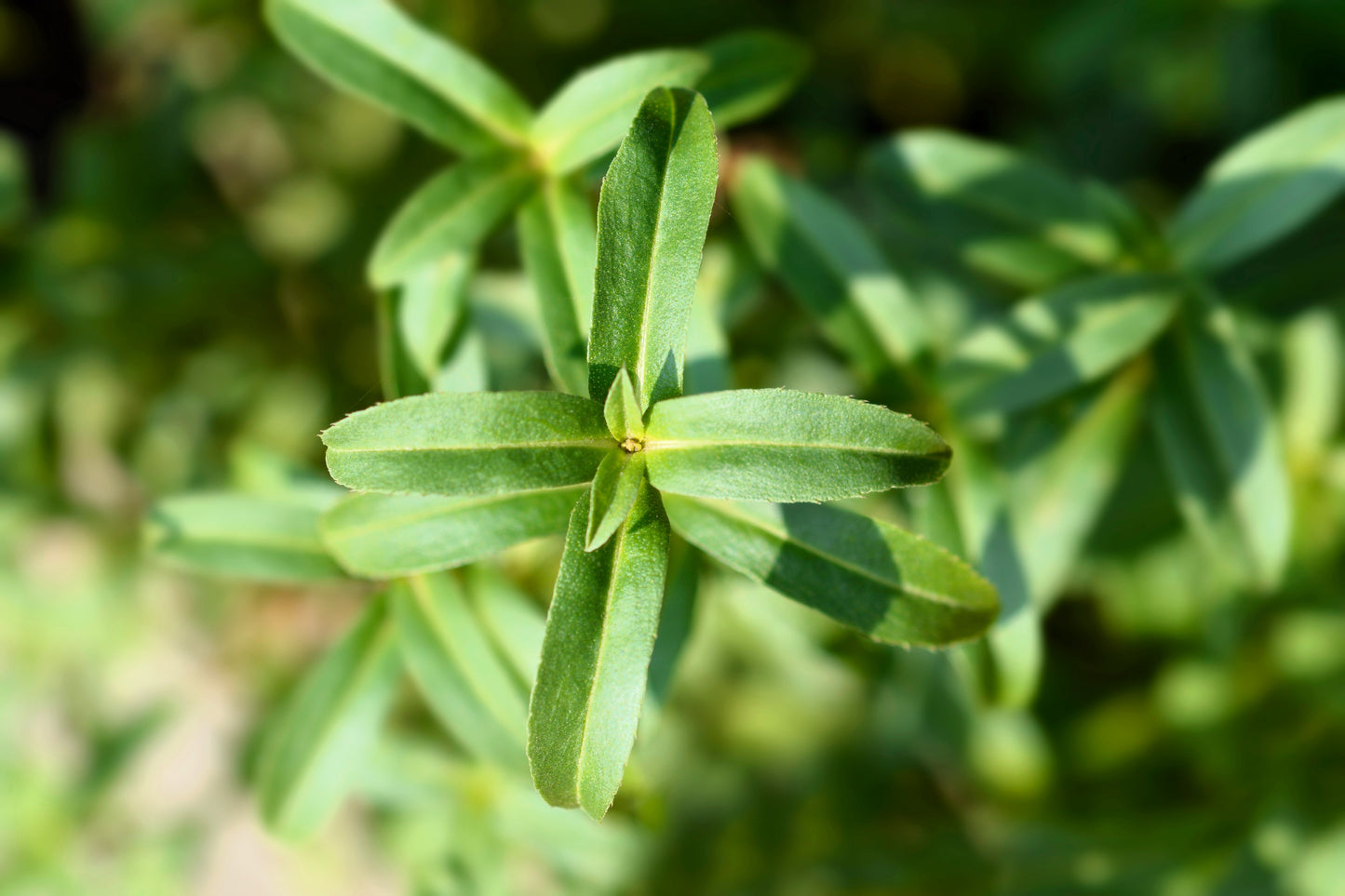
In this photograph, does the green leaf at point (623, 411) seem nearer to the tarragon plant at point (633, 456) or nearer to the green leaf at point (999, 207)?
the tarragon plant at point (633, 456)

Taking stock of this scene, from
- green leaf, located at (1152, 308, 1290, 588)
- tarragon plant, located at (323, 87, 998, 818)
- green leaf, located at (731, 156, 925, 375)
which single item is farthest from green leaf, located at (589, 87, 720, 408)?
green leaf, located at (1152, 308, 1290, 588)

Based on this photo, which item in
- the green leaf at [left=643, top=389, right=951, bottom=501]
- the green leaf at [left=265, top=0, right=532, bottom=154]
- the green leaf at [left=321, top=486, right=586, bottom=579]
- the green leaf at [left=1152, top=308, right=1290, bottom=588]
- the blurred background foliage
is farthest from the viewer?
the blurred background foliage

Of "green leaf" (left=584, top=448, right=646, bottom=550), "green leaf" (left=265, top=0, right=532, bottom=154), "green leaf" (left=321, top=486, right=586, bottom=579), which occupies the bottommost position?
"green leaf" (left=321, top=486, right=586, bottom=579)

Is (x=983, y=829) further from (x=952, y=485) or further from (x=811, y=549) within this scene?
(x=811, y=549)

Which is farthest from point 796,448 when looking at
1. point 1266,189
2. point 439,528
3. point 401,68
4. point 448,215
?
point 1266,189

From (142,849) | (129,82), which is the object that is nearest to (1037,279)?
(142,849)

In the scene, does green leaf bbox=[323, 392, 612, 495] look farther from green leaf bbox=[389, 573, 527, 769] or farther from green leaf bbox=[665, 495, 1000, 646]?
green leaf bbox=[389, 573, 527, 769]

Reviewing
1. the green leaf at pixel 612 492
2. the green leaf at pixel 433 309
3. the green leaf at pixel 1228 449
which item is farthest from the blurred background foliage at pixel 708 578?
the green leaf at pixel 612 492

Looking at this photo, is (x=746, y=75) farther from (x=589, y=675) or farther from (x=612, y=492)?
(x=589, y=675)
